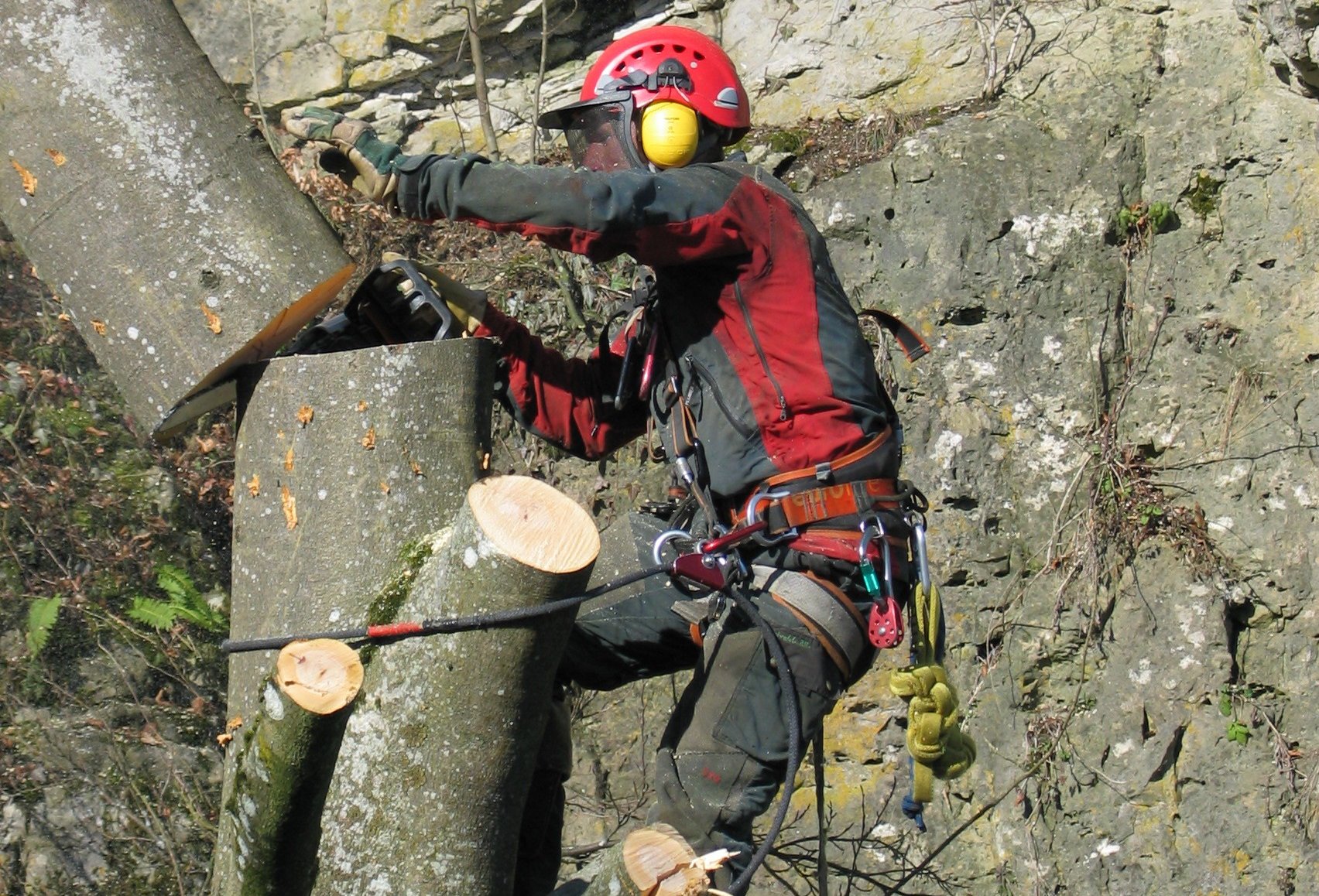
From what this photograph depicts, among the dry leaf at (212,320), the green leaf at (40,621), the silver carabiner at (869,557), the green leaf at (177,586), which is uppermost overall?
the dry leaf at (212,320)

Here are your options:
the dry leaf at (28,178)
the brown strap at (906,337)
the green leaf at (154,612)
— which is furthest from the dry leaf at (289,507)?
the green leaf at (154,612)

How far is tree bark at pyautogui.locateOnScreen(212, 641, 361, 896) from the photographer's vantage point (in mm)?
2062

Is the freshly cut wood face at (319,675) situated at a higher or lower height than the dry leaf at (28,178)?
lower

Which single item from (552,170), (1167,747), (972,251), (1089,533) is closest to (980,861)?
(1167,747)

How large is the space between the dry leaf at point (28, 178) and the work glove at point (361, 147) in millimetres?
654

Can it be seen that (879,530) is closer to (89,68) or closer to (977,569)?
(89,68)

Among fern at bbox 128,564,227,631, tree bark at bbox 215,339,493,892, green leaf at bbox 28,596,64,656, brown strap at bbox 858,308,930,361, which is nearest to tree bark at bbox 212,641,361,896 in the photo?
tree bark at bbox 215,339,493,892

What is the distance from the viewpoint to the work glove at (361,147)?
9.55 feet

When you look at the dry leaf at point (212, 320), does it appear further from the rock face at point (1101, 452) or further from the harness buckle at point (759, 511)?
the rock face at point (1101, 452)

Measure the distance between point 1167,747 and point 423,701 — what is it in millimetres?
3819

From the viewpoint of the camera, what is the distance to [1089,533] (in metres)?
5.29

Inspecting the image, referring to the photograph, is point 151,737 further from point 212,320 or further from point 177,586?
point 212,320

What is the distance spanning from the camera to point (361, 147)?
2.94 meters

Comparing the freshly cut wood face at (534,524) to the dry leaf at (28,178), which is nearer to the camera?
the freshly cut wood face at (534,524)
